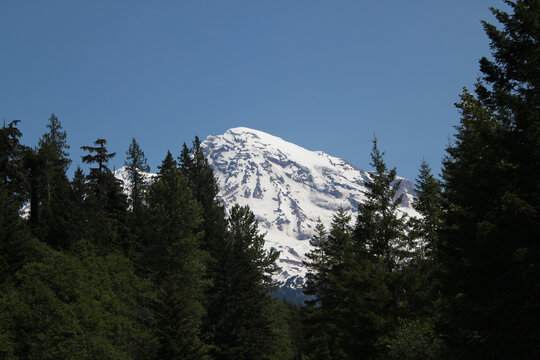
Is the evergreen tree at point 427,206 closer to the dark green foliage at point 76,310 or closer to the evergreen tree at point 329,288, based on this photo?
the evergreen tree at point 329,288

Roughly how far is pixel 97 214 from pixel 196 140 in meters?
26.8

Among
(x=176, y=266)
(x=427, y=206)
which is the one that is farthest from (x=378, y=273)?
(x=176, y=266)

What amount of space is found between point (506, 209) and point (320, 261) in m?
33.1

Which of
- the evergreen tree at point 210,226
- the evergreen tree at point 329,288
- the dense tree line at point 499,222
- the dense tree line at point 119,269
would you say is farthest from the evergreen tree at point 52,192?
the dense tree line at point 499,222

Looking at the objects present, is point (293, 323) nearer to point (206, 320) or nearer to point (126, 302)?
point (206, 320)

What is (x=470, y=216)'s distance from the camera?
57.3 ft

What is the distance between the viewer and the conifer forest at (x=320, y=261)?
47.2 ft

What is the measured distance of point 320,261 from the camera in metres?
45.4

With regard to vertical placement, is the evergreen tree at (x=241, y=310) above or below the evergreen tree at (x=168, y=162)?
below

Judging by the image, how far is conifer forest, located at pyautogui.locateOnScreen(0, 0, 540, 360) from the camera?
14383mm

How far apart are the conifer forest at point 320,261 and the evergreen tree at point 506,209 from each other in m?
0.05

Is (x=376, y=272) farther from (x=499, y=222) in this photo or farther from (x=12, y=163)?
(x=12, y=163)

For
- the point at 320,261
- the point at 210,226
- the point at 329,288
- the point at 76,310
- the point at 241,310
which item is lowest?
the point at 241,310

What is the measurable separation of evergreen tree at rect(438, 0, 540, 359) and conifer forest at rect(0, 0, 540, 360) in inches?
2.1
